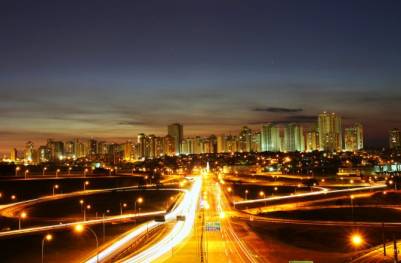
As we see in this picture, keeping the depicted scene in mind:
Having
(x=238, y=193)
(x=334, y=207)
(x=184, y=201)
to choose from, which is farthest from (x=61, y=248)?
(x=238, y=193)

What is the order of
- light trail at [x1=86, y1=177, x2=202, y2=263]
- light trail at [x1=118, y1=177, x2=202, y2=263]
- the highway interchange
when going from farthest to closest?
1. the highway interchange
2. light trail at [x1=86, y1=177, x2=202, y2=263]
3. light trail at [x1=118, y1=177, x2=202, y2=263]

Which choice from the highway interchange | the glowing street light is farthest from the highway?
the glowing street light

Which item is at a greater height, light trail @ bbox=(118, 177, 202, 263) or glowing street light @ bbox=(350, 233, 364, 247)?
light trail @ bbox=(118, 177, 202, 263)

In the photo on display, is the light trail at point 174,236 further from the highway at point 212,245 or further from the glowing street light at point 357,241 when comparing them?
the glowing street light at point 357,241

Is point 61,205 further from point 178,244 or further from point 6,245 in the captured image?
point 178,244

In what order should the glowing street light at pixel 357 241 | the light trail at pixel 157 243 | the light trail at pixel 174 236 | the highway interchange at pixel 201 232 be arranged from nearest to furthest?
the light trail at pixel 174 236 → the light trail at pixel 157 243 → the highway interchange at pixel 201 232 → the glowing street light at pixel 357 241

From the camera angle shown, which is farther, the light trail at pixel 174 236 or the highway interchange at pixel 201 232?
the highway interchange at pixel 201 232

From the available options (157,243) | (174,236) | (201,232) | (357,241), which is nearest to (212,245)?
(157,243)

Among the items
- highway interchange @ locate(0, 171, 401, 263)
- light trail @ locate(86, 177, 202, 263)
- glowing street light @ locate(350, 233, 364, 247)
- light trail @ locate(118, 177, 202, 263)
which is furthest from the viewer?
glowing street light @ locate(350, 233, 364, 247)

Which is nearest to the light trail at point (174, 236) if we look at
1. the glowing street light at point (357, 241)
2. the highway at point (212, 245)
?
the highway at point (212, 245)

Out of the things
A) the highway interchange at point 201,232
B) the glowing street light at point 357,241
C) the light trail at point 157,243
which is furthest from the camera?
the glowing street light at point 357,241

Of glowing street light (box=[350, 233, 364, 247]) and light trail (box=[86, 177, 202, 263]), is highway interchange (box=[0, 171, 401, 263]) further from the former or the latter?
glowing street light (box=[350, 233, 364, 247])
